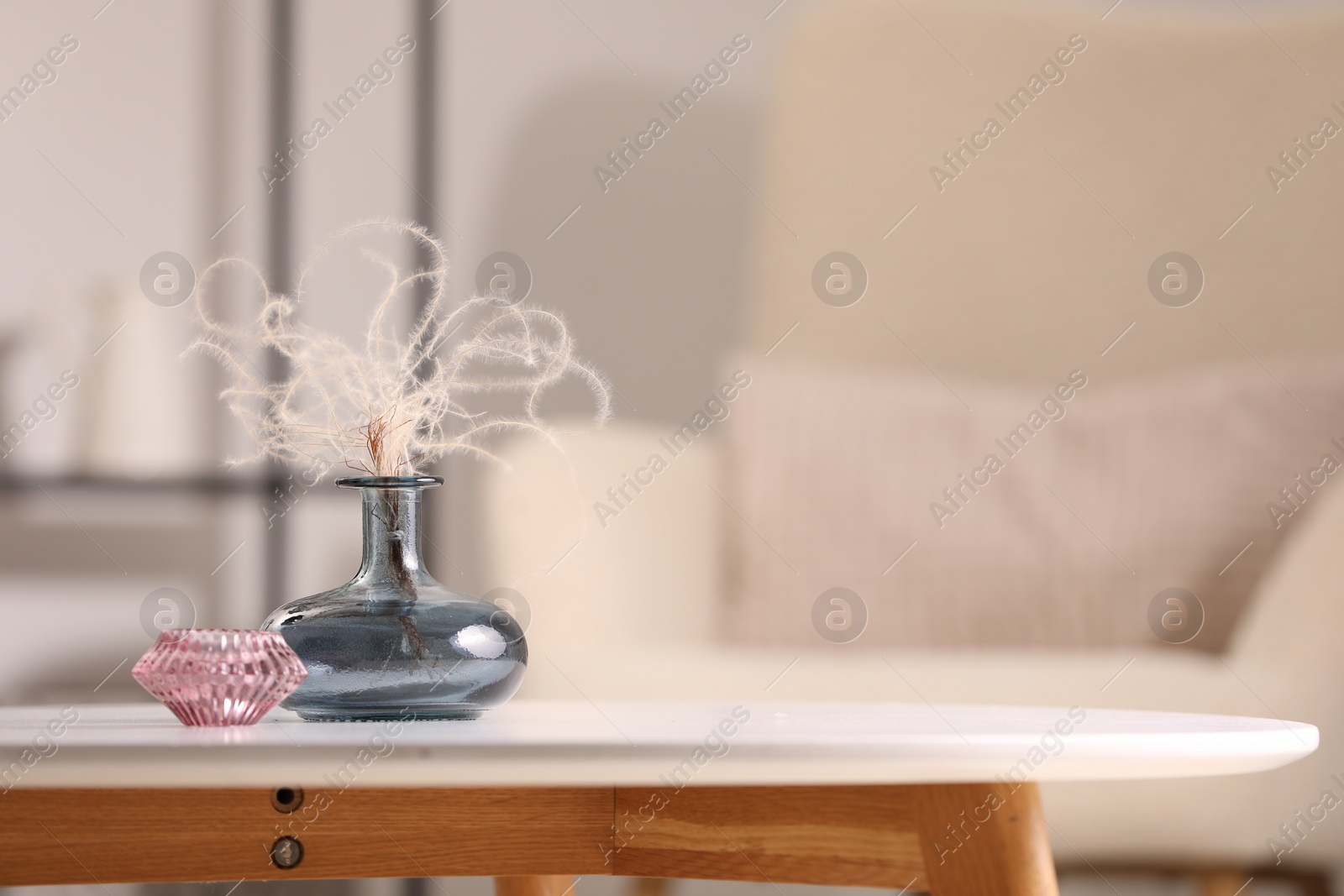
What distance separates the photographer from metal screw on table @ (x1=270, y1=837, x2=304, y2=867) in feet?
1.84

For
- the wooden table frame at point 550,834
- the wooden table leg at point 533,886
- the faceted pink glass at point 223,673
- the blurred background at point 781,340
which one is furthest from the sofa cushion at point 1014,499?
the faceted pink glass at point 223,673

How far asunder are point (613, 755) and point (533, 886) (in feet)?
1.60

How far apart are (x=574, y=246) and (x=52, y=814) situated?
1.74m

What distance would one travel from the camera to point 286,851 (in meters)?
0.56

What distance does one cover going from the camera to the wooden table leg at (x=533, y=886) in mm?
931

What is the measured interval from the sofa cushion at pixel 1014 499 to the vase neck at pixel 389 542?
0.76 m

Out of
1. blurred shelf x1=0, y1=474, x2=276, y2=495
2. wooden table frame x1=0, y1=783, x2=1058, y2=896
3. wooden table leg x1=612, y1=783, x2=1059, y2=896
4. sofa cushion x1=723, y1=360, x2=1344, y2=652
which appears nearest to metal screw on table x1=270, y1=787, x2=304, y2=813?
wooden table frame x1=0, y1=783, x2=1058, y2=896

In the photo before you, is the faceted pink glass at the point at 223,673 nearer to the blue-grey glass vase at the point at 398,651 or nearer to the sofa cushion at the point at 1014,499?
the blue-grey glass vase at the point at 398,651

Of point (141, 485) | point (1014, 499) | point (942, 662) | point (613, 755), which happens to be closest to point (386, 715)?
point (613, 755)

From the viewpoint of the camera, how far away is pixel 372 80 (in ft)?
6.87

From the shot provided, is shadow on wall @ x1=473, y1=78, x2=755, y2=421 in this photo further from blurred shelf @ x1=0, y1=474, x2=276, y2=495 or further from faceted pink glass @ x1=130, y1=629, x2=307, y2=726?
faceted pink glass @ x1=130, y1=629, x2=307, y2=726

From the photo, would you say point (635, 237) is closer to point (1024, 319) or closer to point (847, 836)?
point (1024, 319)

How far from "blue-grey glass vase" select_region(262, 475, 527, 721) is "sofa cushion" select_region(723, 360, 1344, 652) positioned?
77 cm

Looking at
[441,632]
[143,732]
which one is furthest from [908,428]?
[143,732]
